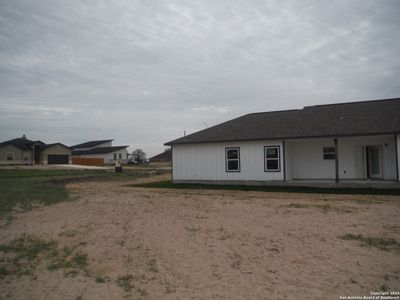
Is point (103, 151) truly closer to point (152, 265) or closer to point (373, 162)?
point (373, 162)

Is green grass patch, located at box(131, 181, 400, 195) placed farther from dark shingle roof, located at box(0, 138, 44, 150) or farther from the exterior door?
dark shingle roof, located at box(0, 138, 44, 150)

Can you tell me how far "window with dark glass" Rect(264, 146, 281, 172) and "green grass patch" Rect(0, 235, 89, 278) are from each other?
13684 millimetres

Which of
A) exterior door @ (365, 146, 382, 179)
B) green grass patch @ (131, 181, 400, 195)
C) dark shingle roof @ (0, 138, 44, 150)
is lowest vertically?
green grass patch @ (131, 181, 400, 195)

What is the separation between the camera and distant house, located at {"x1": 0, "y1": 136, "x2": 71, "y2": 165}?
55.6 m

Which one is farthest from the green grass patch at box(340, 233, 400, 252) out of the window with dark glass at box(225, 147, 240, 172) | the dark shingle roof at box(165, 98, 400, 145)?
the window with dark glass at box(225, 147, 240, 172)

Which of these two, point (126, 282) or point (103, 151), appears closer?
point (126, 282)

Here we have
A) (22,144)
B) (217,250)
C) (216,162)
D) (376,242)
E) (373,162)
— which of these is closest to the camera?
(217,250)

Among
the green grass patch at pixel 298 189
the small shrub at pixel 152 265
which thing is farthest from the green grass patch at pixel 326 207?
the small shrub at pixel 152 265

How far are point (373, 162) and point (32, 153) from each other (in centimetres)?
5289

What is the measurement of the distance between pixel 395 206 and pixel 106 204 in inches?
390

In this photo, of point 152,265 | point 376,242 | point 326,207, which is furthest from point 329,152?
point 152,265

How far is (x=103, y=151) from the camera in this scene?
235ft

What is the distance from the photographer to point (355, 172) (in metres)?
19.2

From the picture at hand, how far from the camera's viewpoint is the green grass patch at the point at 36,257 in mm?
5926
